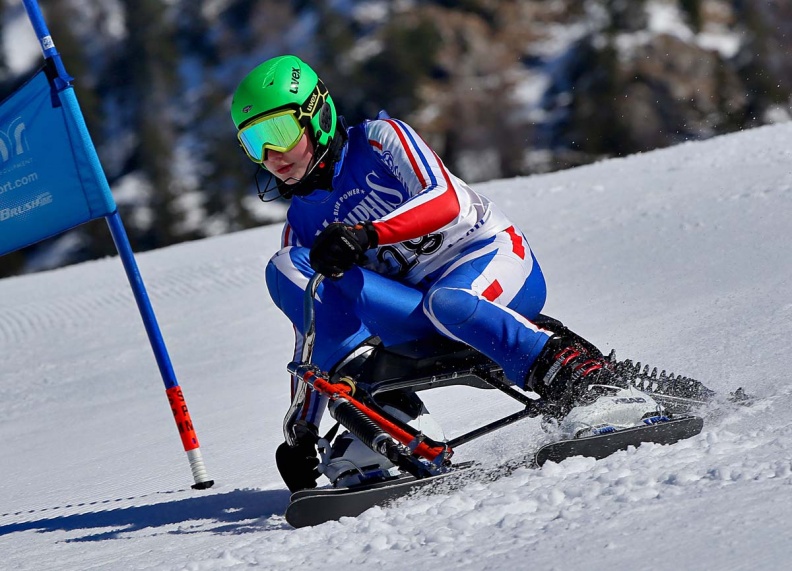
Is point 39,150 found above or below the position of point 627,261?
above

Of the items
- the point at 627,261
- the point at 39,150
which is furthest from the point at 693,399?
the point at 627,261

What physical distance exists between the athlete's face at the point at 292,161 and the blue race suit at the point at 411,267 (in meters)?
Answer: 0.12

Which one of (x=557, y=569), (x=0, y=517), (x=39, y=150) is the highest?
(x=39, y=150)

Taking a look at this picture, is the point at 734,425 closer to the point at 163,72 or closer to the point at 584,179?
the point at 584,179

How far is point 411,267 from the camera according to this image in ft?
12.8

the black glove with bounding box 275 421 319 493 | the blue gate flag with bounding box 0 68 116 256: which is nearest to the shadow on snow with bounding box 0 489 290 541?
the black glove with bounding box 275 421 319 493

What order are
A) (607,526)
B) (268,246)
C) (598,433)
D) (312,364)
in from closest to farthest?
1. (607,526)
2. (598,433)
3. (312,364)
4. (268,246)

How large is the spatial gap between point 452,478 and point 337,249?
0.77m

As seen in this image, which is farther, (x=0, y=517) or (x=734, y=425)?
(x=0, y=517)

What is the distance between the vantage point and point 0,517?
442cm

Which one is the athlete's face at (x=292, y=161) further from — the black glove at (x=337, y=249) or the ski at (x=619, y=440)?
the ski at (x=619, y=440)

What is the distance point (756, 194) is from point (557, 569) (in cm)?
649

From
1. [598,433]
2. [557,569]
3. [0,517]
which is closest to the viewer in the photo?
[557,569]

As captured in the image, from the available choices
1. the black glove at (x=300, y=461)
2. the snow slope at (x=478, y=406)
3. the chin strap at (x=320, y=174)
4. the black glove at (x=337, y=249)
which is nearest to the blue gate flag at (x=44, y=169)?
the snow slope at (x=478, y=406)
